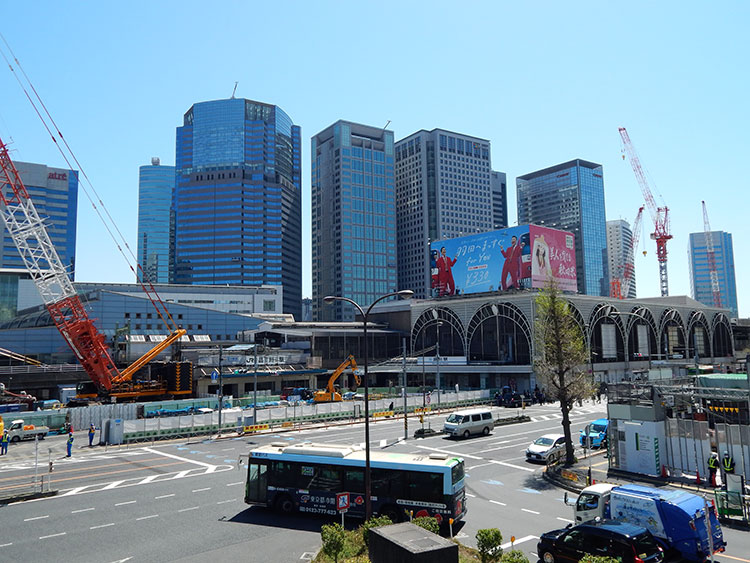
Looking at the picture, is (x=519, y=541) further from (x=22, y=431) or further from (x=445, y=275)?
(x=445, y=275)

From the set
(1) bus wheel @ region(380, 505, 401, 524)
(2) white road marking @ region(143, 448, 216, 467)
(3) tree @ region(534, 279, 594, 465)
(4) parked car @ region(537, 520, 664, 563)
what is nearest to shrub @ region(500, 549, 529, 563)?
(4) parked car @ region(537, 520, 664, 563)

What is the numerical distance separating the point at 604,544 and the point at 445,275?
8700 centimetres

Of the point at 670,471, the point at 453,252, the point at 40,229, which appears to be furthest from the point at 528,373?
the point at 40,229

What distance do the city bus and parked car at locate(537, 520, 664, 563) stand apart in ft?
14.2

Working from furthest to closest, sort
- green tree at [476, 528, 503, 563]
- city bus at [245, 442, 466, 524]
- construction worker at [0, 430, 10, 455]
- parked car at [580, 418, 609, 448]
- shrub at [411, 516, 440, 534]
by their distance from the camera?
construction worker at [0, 430, 10, 455]
parked car at [580, 418, 609, 448]
city bus at [245, 442, 466, 524]
shrub at [411, 516, 440, 534]
green tree at [476, 528, 503, 563]

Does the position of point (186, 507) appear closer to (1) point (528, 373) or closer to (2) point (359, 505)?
(2) point (359, 505)

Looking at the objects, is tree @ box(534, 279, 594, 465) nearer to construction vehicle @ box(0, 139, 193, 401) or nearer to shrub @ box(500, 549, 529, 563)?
shrub @ box(500, 549, 529, 563)

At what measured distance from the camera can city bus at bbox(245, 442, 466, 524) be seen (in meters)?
20.1

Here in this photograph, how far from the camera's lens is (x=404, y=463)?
20922 millimetres

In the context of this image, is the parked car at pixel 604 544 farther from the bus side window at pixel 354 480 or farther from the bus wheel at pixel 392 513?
the bus side window at pixel 354 480

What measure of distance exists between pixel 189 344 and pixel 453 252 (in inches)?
1995

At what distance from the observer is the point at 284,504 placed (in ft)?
74.2

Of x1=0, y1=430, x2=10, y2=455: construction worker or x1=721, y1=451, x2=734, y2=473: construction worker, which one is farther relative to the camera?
x1=0, y1=430, x2=10, y2=455: construction worker

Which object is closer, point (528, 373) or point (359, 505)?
point (359, 505)
